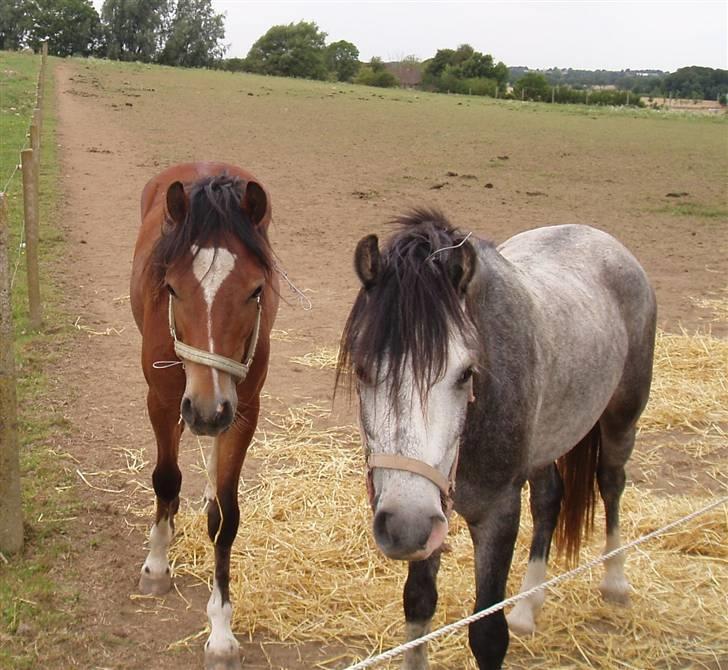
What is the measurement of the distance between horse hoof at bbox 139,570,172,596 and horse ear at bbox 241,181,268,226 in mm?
1636

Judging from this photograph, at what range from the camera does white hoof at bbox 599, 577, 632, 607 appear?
3.33 m

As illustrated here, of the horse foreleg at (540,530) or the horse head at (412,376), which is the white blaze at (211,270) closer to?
the horse head at (412,376)

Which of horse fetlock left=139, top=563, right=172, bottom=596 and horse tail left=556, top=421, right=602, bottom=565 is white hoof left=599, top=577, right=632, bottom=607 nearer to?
horse tail left=556, top=421, right=602, bottom=565

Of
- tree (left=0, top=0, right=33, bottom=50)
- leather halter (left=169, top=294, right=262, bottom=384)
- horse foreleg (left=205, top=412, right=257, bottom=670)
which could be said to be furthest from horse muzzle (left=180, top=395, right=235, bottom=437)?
tree (left=0, top=0, right=33, bottom=50)

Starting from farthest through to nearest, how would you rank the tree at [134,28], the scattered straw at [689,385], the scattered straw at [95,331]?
the tree at [134,28] < the scattered straw at [95,331] < the scattered straw at [689,385]

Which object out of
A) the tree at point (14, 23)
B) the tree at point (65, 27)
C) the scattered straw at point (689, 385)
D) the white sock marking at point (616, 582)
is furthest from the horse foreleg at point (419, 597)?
the tree at point (14, 23)

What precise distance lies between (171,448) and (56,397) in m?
2.12

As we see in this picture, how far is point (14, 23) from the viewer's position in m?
69.4

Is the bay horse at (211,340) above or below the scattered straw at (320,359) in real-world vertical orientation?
above

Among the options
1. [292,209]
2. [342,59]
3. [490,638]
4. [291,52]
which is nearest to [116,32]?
[291,52]

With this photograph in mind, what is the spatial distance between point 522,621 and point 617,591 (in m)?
0.51

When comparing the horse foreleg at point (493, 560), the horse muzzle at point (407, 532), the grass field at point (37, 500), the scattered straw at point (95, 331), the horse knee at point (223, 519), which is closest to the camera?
the horse muzzle at point (407, 532)

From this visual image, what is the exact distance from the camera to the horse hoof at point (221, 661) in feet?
9.29

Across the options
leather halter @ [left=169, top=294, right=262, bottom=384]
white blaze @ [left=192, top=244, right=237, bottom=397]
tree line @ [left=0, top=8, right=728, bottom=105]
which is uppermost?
tree line @ [left=0, top=8, right=728, bottom=105]
